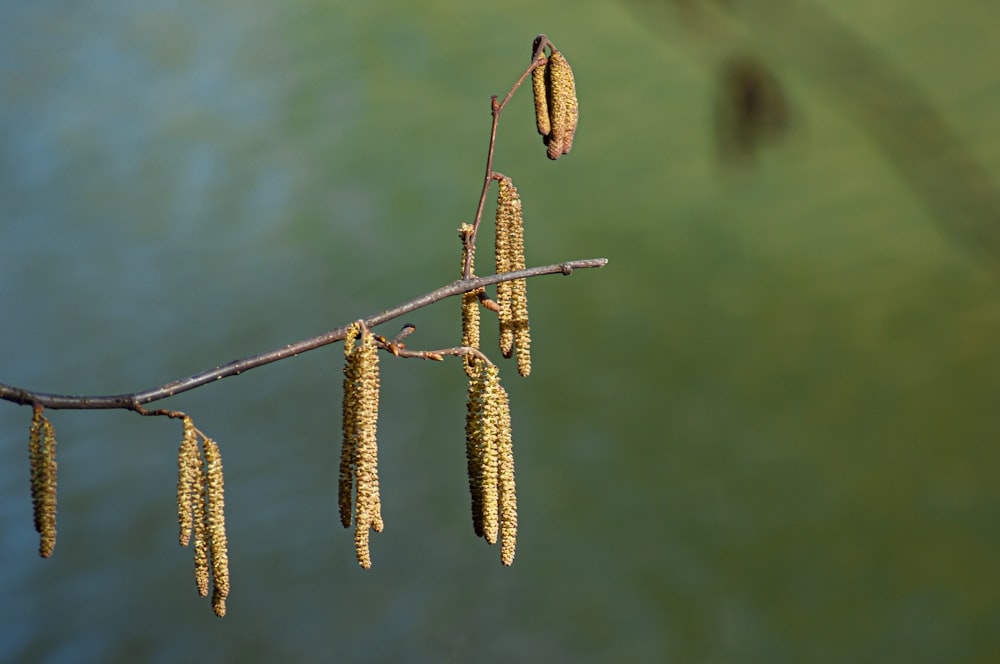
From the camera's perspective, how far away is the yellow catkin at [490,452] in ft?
2.49

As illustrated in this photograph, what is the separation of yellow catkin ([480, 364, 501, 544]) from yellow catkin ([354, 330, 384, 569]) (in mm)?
74

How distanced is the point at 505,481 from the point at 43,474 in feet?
0.95

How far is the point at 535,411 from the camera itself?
191cm

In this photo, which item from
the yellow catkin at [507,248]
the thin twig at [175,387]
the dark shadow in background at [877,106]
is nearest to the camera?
the thin twig at [175,387]

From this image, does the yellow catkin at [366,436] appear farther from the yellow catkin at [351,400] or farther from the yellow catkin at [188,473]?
the yellow catkin at [188,473]

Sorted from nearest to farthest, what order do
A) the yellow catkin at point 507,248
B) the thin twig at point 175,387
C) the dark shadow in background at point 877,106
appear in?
the thin twig at point 175,387, the yellow catkin at point 507,248, the dark shadow in background at point 877,106

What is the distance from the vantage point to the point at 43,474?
716 millimetres

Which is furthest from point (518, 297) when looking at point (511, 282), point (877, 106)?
point (877, 106)

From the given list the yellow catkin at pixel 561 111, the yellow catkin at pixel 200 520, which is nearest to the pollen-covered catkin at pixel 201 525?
the yellow catkin at pixel 200 520

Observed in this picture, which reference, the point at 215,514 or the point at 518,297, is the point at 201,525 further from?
the point at 518,297

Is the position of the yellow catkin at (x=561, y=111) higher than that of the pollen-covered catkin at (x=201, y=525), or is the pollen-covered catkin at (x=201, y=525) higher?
the yellow catkin at (x=561, y=111)

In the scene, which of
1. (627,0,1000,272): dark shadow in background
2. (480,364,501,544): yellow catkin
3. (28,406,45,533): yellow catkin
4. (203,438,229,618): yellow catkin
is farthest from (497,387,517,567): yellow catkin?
(627,0,1000,272): dark shadow in background

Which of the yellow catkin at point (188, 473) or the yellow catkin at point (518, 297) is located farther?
the yellow catkin at point (518, 297)

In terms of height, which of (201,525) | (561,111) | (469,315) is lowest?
(201,525)
